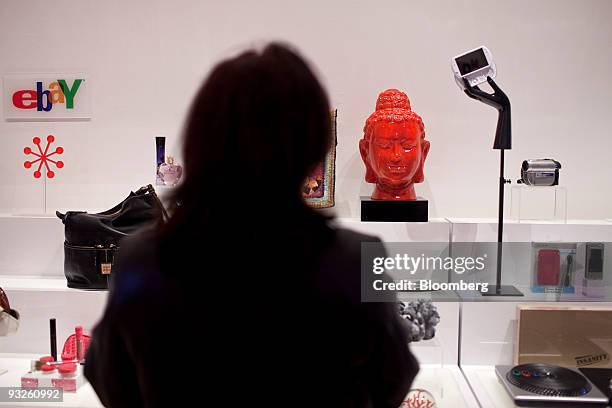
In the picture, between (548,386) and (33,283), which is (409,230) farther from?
(33,283)

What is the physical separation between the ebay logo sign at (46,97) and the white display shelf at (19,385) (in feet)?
4.17

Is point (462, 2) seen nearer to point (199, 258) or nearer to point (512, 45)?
point (512, 45)

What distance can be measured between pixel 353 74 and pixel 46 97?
1.65 metres

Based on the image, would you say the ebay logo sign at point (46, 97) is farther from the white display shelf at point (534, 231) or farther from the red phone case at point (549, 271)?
the red phone case at point (549, 271)

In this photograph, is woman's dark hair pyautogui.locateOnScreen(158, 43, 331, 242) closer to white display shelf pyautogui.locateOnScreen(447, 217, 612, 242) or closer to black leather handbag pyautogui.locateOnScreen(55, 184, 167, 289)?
black leather handbag pyautogui.locateOnScreen(55, 184, 167, 289)

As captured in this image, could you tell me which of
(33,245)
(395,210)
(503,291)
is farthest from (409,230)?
(33,245)

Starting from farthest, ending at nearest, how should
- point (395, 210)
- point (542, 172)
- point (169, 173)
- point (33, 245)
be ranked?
point (33, 245) → point (169, 173) → point (395, 210) → point (542, 172)

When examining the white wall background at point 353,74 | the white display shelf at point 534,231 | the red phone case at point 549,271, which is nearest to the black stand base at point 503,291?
the red phone case at point 549,271

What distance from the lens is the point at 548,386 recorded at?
2.31 metres

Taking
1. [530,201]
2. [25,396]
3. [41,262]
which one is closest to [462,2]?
[530,201]

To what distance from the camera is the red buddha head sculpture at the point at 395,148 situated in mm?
2652

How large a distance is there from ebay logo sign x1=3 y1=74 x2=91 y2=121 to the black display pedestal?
163 centimetres

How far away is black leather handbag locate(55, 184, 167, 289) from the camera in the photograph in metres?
2.60

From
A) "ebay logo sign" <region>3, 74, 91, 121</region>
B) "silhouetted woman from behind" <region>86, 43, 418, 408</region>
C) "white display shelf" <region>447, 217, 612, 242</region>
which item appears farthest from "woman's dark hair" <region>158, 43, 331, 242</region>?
"ebay logo sign" <region>3, 74, 91, 121</region>
